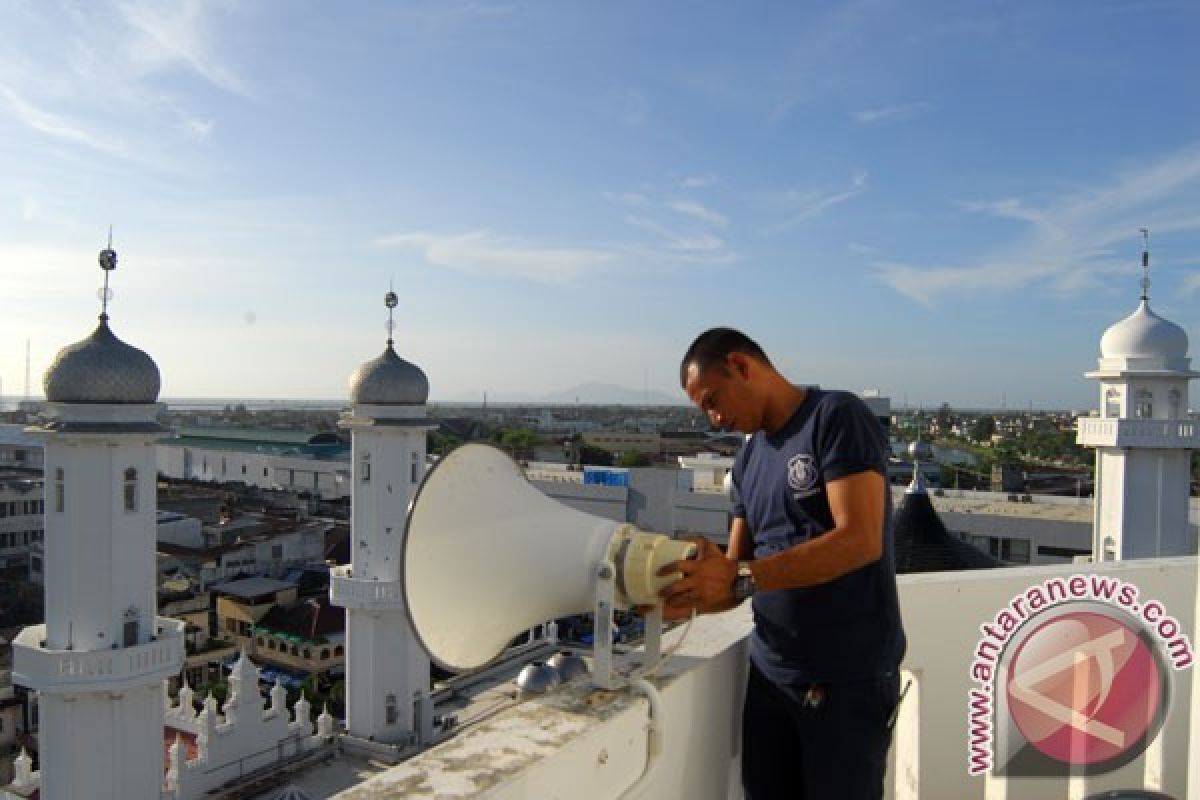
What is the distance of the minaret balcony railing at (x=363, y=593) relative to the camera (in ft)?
39.6

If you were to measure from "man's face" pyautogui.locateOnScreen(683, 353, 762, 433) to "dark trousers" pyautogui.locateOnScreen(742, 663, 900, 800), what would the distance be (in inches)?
26.1

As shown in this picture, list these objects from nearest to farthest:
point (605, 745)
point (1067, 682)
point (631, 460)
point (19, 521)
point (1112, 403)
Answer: point (605, 745)
point (1067, 682)
point (1112, 403)
point (19, 521)
point (631, 460)

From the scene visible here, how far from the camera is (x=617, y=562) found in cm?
210

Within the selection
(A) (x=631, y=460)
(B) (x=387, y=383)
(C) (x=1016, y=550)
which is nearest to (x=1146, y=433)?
(B) (x=387, y=383)

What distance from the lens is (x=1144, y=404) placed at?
1272 centimetres

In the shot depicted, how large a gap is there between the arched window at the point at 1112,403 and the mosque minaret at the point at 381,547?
9866mm

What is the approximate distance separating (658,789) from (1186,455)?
13.2 m

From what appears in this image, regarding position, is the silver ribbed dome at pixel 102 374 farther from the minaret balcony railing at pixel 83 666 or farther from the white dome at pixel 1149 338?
the white dome at pixel 1149 338

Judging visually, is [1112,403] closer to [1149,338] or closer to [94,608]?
[1149,338]

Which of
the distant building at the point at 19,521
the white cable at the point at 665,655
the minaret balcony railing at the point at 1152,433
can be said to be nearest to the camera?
the white cable at the point at 665,655

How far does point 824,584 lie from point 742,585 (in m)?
0.21

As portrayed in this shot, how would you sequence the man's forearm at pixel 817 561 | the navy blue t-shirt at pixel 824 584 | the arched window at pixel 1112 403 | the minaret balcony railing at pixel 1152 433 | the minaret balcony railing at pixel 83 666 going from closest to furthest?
1. the man's forearm at pixel 817 561
2. the navy blue t-shirt at pixel 824 584
3. the minaret balcony railing at pixel 83 666
4. the minaret balcony railing at pixel 1152 433
5. the arched window at pixel 1112 403

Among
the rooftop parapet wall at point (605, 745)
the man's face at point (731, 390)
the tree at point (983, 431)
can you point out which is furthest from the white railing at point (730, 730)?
the tree at point (983, 431)

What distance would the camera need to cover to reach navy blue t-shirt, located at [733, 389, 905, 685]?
2021 mm
